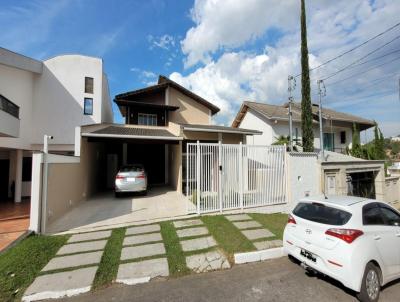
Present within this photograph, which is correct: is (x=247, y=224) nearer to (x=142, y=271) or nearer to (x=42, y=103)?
(x=142, y=271)

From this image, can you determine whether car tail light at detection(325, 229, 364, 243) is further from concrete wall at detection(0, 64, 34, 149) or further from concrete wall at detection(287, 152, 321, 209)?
concrete wall at detection(0, 64, 34, 149)

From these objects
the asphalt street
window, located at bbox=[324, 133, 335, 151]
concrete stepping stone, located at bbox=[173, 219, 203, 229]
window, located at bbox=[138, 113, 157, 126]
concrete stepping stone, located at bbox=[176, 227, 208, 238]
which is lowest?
the asphalt street

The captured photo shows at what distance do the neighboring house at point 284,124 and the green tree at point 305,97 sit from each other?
3340 mm

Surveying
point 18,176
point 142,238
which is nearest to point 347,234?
point 142,238

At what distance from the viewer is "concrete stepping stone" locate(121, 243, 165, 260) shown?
15.3 feet

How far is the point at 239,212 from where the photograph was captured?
7.85 meters

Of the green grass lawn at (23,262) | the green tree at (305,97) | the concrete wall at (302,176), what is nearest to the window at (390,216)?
the concrete wall at (302,176)

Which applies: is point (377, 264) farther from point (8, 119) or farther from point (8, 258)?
point (8, 119)

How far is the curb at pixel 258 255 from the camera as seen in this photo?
4641 millimetres

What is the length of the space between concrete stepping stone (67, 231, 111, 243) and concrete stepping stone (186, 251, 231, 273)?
2.58 metres

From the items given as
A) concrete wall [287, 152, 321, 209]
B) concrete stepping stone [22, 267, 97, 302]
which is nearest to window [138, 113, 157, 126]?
concrete wall [287, 152, 321, 209]

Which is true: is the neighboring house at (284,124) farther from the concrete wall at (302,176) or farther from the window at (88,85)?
the window at (88,85)

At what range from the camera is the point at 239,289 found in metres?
3.65

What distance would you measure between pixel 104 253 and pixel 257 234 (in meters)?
3.81
